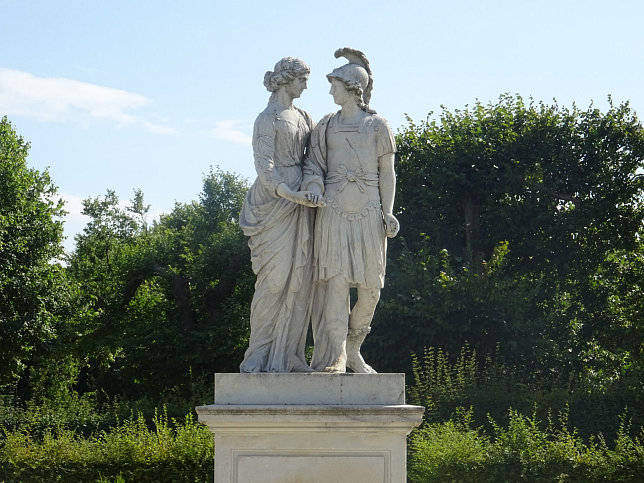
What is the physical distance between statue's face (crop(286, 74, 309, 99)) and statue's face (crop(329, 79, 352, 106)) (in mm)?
237

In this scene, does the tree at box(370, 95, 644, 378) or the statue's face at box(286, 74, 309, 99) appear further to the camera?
the tree at box(370, 95, 644, 378)

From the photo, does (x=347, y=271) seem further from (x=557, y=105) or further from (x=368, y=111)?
(x=557, y=105)

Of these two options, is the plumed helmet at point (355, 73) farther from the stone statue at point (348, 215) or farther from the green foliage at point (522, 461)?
the green foliage at point (522, 461)

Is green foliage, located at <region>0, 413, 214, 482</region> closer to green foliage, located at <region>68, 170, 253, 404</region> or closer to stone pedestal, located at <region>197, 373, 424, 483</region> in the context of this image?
green foliage, located at <region>68, 170, 253, 404</region>

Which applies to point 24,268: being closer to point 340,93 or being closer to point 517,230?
point 517,230

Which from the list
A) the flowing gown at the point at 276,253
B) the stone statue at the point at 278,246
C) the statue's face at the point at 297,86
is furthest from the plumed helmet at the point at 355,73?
the flowing gown at the point at 276,253

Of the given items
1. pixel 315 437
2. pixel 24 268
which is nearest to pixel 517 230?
pixel 24 268

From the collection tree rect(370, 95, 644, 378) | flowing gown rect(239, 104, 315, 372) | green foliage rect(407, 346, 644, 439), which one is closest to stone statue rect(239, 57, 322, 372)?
flowing gown rect(239, 104, 315, 372)

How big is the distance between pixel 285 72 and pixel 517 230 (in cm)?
1555

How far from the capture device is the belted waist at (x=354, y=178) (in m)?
8.34

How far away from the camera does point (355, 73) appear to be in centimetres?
853

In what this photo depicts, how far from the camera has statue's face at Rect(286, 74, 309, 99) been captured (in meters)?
8.59

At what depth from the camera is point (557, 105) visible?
80.9 feet

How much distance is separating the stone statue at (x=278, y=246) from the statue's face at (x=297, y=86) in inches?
2.4
